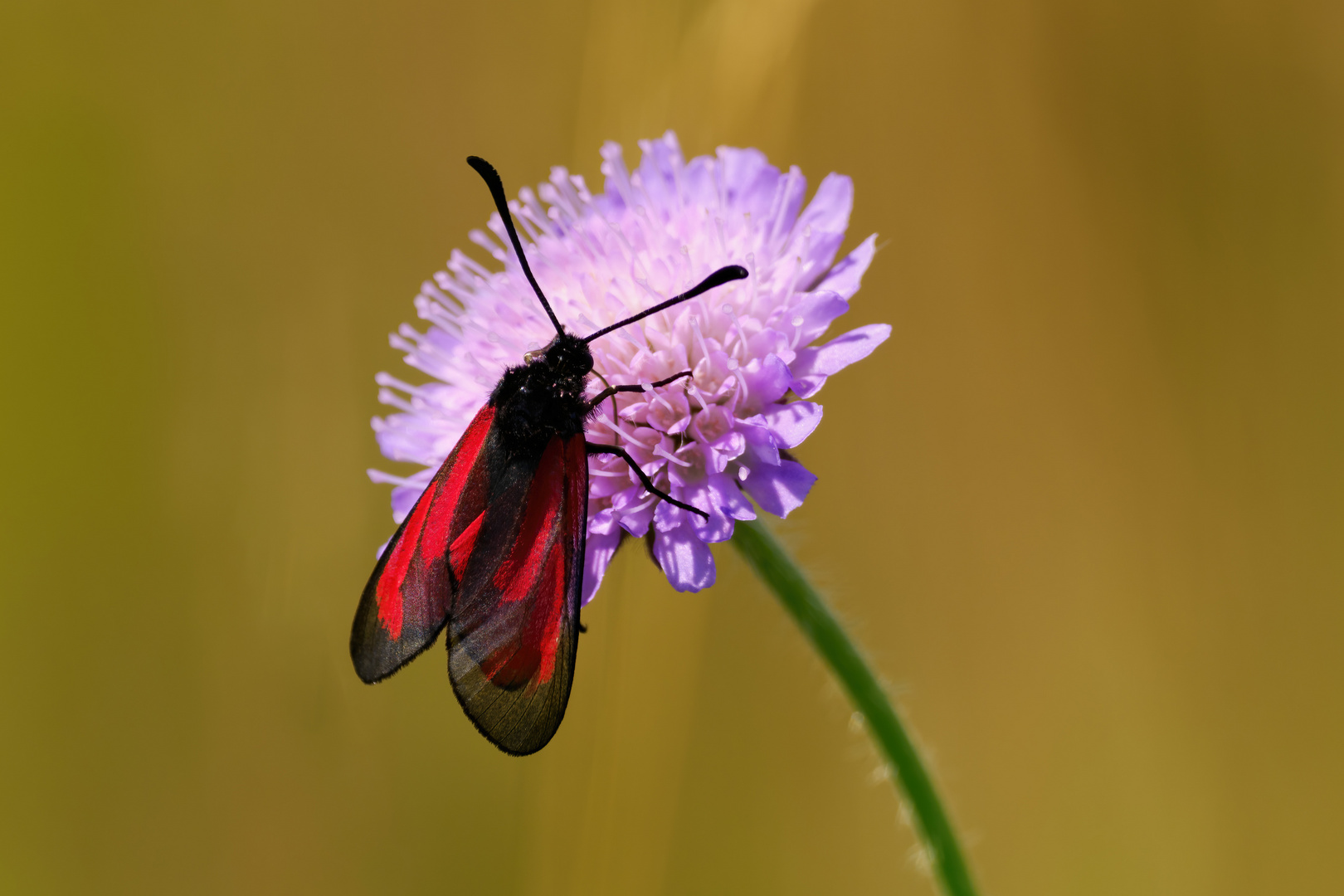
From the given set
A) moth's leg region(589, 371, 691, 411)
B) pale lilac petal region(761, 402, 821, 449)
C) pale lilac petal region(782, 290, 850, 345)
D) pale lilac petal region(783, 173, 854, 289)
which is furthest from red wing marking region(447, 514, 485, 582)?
pale lilac petal region(783, 173, 854, 289)

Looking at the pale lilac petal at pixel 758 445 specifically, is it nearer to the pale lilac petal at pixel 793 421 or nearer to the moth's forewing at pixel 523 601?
the pale lilac petal at pixel 793 421

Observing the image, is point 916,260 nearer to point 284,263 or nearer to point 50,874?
point 284,263

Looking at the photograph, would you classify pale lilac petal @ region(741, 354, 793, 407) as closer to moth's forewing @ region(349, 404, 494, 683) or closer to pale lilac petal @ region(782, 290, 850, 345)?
pale lilac petal @ region(782, 290, 850, 345)

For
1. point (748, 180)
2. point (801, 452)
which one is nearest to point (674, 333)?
point (748, 180)

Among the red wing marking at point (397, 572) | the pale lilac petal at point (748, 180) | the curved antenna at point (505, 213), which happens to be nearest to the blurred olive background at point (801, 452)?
the pale lilac petal at point (748, 180)

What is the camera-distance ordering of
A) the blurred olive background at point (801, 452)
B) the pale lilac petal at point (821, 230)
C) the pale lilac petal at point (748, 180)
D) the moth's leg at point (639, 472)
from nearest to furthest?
1. the moth's leg at point (639, 472)
2. the pale lilac petal at point (821, 230)
3. the pale lilac petal at point (748, 180)
4. the blurred olive background at point (801, 452)

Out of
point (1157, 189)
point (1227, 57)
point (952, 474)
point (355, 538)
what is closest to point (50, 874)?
point (355, 538)
